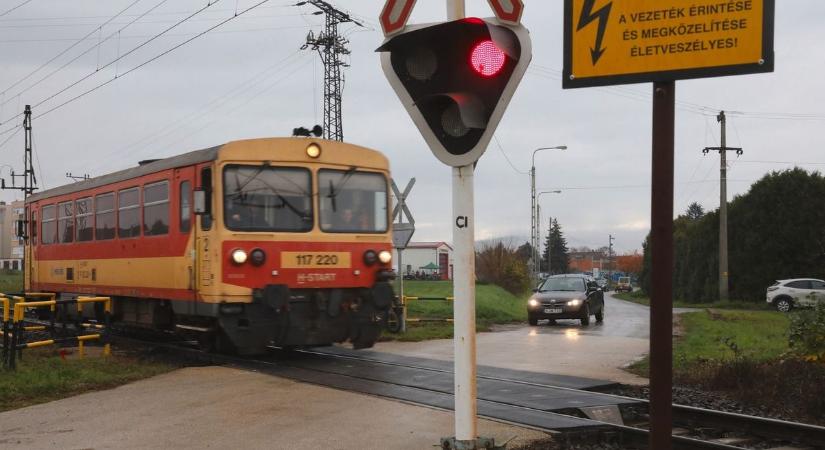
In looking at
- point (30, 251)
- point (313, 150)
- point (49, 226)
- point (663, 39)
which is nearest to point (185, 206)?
point (313, 150)

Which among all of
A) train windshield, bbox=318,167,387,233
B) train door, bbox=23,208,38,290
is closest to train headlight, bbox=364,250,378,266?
train windshield, bbox=318,167,387,233

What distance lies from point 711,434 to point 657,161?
5110 mm

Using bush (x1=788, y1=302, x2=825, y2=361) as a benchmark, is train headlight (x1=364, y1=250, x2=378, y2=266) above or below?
above

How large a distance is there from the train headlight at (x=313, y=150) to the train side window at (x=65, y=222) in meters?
7.37

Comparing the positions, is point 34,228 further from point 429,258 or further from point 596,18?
point 429,258

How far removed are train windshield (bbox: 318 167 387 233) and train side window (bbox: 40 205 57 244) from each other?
8691 millimetres

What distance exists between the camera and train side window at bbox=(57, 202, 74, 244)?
669 inches

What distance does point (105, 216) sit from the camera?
15227mm

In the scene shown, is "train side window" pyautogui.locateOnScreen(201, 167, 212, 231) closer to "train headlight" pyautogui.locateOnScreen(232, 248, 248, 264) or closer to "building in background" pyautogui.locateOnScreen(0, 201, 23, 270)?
"train headlight" pyautogui.locateOnScreen(232, 248, 248, 264)

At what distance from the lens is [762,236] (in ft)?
140

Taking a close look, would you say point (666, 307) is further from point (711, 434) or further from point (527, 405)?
point (527, 405)

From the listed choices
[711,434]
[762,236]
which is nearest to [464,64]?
[711,434]

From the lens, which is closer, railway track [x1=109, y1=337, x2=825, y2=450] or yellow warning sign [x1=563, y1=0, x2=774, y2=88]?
yellow warning sign [x1=563, y1=0, x2=774, y2=88]

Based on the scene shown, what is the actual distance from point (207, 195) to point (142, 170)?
288cm
